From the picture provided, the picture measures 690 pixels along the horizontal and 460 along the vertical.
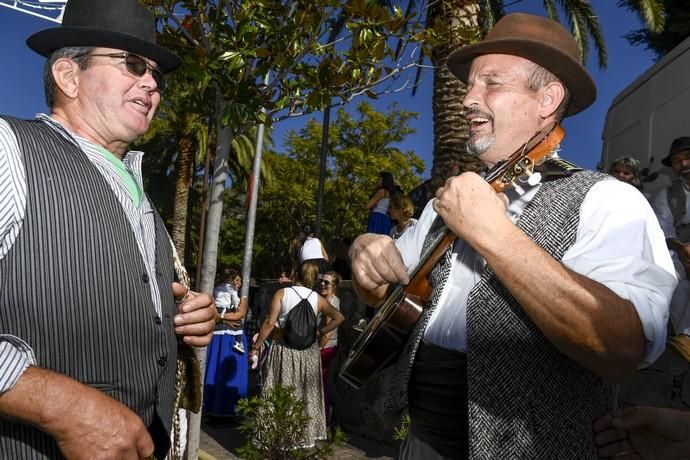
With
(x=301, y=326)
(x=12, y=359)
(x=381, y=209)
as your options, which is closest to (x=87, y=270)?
(x=12, y=359)

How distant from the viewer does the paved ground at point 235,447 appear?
668 cm

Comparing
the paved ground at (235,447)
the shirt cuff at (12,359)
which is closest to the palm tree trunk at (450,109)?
the paved ground at (235,447)

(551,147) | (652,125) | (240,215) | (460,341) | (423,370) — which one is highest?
(652,125)

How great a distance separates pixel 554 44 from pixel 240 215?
125ft

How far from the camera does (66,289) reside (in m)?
1.70

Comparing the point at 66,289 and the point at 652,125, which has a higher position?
the point at 652,125

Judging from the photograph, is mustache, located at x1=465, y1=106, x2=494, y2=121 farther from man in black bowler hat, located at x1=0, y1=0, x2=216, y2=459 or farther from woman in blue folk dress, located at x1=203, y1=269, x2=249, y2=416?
woman in blue folk dress, located at x1=203, y1=269, x2=249, y2=416

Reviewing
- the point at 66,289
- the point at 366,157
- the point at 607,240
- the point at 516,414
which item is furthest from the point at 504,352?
the point at 366,157

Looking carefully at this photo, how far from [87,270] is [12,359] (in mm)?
324

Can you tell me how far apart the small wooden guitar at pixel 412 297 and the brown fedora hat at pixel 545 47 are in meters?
0.20

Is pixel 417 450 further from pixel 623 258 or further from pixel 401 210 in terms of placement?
pixel 401 210

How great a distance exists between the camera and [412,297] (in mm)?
2102

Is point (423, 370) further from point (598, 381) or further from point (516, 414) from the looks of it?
point (598, 381)

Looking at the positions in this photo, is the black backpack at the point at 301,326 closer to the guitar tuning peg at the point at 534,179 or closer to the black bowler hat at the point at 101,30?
the black bowler hat at the point at 101,30
